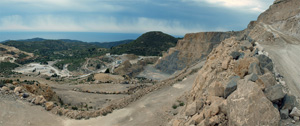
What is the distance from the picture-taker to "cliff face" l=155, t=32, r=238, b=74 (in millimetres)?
49031

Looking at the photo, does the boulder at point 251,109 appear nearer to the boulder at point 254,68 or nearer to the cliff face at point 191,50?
the boulder at point 254,68

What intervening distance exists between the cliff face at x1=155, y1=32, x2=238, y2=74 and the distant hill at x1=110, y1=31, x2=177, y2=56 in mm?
25576

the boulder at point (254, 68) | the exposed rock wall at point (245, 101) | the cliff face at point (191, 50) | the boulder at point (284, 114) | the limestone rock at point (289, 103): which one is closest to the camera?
the exposed rock wall at point (245, 101)

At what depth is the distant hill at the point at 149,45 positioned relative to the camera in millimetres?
83375

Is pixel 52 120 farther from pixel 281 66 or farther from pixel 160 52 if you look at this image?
pixel 160 52

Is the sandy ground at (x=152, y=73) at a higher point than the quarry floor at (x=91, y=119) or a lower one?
lower

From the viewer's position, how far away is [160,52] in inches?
3282

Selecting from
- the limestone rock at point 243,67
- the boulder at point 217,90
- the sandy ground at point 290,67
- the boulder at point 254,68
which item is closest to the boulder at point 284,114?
the boulder at point 254,68

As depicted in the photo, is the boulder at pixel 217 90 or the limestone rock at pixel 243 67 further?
the limestone rock at pixel 243 67

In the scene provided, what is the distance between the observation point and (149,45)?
9244 cm

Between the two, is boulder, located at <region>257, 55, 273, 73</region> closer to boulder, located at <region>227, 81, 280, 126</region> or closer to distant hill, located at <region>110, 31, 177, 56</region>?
boulder, located at <region>227, 81, 280, 126</region>

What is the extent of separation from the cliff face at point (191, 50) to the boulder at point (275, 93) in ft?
144

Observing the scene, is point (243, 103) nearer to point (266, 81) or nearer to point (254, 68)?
point (266, 81)

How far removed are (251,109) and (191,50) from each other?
159 feet
